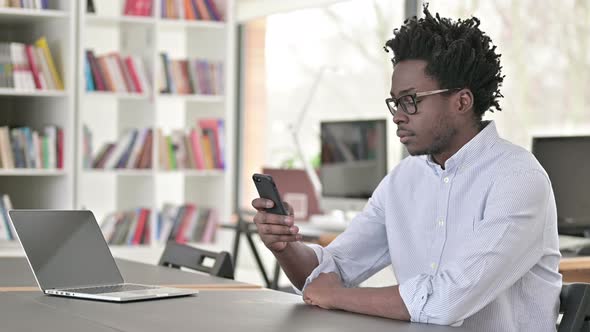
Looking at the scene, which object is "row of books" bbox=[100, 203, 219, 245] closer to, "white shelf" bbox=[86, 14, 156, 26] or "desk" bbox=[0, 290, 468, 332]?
"white shelf" bbox=[86, 14, 156, 26]

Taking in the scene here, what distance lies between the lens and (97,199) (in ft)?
19.2

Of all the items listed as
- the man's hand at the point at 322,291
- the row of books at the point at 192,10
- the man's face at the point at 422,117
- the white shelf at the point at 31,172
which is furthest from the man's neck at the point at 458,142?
the row of books at the point at 192,10

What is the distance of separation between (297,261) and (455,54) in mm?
602

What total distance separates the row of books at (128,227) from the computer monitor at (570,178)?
96.8 inches

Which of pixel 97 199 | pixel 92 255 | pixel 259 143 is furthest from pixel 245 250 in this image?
pixel 92 255

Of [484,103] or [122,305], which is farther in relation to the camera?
[484,103]

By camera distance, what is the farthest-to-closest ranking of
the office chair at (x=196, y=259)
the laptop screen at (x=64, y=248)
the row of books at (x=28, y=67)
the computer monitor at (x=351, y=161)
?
the row of books at (x=28, y=67)
the computer monitor at (x=351, y=161)
the office chair at (x=196, y=259)
the laptop screen at (x=64, y=248)

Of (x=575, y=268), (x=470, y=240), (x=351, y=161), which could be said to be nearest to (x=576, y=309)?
(x=470, y=240)

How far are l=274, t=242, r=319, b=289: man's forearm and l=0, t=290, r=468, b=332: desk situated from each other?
0.43ft

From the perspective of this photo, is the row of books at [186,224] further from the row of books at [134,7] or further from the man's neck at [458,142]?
the man's neck at [458,142]

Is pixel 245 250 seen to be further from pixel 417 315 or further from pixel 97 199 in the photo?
pixel 417 315

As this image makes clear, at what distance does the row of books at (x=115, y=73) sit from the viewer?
18.0 ft

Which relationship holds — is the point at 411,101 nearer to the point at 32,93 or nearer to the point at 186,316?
the point at 186,316

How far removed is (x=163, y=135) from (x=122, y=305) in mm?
3711
